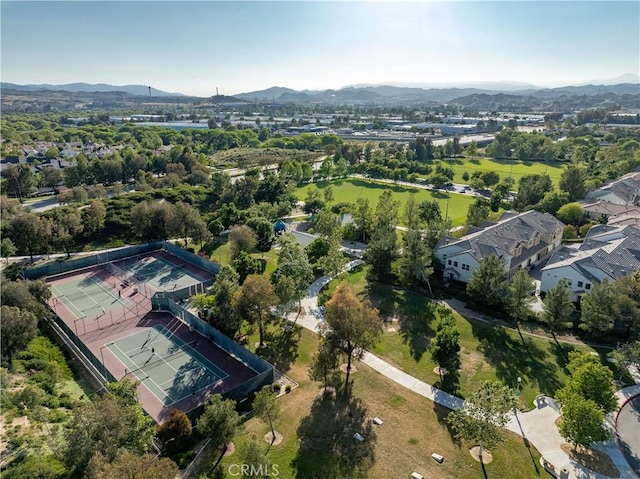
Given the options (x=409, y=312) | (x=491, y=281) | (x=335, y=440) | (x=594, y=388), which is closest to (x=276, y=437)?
(x=335, y=440)

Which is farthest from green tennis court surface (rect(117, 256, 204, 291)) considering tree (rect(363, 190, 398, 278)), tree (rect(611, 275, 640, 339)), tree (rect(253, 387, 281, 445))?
tree (rect(611, 275, 640, 339))

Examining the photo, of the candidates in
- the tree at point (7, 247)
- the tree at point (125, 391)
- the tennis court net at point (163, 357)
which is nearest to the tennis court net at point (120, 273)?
the tree at point (7, 247)

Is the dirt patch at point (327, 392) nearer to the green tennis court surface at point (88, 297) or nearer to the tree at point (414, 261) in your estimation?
the tree at point (414, 261)

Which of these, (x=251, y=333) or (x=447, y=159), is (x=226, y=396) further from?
(x=447, y=159)

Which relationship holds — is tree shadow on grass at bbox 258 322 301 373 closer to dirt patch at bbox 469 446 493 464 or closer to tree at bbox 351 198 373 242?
dirt patch at bbox 469 446 493 464

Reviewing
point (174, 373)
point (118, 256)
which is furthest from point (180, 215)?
point (174, 373)

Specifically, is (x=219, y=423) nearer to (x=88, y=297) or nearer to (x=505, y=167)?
(x=88, y=297)
